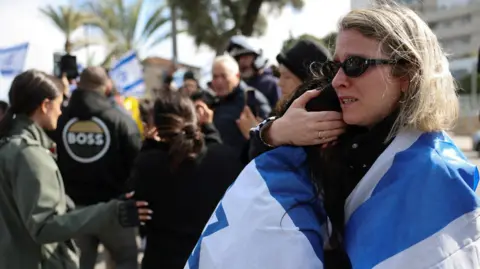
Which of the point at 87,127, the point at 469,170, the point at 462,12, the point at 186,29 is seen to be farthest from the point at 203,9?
the point at 462,12

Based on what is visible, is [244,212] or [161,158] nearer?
[244,212]

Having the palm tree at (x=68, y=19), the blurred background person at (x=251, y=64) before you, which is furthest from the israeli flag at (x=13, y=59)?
the palm tree at (x=68, y=19)

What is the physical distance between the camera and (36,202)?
224cm

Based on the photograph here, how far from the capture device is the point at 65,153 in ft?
11.8

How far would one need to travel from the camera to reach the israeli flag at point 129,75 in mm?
8555

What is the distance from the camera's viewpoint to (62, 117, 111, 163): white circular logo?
11.7 feet

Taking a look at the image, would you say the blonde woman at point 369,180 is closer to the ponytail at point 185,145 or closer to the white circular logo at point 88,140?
the ponytail at point 185,145

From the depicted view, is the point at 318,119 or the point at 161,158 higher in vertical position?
the point at 318,119

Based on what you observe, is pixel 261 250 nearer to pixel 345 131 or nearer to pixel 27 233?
pixel 345 131

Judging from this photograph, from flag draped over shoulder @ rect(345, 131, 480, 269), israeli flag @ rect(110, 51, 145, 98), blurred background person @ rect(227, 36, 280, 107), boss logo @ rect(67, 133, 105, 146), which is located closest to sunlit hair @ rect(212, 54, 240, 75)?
blurred background person @ rect(227, 36, 280, 107)

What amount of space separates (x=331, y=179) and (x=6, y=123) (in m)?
1.80

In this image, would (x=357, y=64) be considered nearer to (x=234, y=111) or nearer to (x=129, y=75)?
(x=234, y=111)

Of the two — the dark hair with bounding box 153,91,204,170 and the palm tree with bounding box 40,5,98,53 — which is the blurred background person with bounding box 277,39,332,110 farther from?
the palm tree with bounding box 40,5,98,53

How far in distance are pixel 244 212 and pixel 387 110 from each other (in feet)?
1.35
